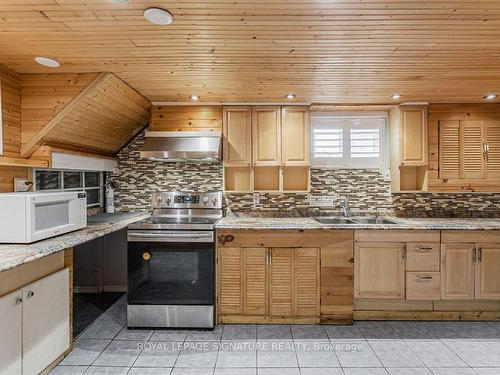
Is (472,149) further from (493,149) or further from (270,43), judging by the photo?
(270,43)

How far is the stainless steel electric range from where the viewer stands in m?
2.65

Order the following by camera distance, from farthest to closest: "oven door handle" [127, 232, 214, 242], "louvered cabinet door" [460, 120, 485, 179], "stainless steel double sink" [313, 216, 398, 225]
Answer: "stainless steel double sink" [313, 216, 398, 225] < "louvered cabinet door" [460, 120, 485, 179] < "oven door handle" [127, 232, 214, 242]

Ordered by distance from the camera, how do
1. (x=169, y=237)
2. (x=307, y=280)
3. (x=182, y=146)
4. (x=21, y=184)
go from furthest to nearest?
(x=182, y=146) < (x=307, y=280) < (x=169, y=237) < (x=21, y=184)

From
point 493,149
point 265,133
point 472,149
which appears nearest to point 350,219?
point 265,133

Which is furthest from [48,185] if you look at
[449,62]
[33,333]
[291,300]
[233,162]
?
[449,62]

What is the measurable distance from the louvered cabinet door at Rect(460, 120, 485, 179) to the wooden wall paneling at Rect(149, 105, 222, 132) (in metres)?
2.57

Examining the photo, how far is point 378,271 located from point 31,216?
2736 mm

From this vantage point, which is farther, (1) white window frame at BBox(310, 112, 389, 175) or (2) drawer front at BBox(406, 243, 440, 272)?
(1) white window frame at BBox(310, 112, 389, 175)

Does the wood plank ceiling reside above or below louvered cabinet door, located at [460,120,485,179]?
above

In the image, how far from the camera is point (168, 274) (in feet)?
8.74

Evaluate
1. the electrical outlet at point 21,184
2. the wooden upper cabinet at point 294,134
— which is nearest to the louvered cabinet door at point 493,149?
the wooden upper cabinet at point 294,134

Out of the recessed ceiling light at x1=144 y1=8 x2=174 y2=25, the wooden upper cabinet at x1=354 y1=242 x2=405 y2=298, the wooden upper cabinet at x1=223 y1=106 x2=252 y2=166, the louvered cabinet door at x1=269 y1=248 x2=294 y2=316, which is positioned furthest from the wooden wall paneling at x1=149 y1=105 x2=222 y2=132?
the wooden upper cabinet at x1=354 y1=242 x2=405 y2=298

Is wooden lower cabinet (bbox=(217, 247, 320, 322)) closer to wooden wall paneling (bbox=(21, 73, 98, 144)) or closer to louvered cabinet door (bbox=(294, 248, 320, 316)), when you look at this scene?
louvered cabinet door (bbox=(294, 248, 320, 316))

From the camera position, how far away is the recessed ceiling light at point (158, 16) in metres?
1.59
